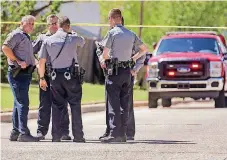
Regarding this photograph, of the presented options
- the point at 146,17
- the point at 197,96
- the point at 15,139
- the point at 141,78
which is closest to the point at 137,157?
the point at 15,139

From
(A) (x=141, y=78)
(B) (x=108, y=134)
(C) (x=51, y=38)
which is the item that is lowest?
(A) (x=141, y=78)

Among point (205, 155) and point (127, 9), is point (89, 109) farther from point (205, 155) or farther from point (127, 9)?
point (127, 9)

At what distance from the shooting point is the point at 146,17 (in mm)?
55125

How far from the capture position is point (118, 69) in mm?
14969

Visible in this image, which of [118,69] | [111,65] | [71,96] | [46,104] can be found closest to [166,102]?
[46,104]

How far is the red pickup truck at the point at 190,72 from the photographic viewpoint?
24422mm

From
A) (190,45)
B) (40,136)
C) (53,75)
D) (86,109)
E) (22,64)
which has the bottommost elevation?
(86,109)

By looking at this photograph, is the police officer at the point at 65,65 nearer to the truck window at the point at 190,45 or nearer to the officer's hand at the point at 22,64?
the officer's hand at the point at 22,64

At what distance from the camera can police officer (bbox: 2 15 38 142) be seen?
15.6 meters

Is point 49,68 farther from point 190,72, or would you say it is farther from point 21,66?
point 190,72

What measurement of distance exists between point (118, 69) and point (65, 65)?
0.79 metres

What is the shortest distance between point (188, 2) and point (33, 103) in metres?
24.1

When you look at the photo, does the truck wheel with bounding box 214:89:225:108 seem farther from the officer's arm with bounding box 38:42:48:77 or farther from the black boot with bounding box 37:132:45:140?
the officer's arm with bounding box 38:42:48:77

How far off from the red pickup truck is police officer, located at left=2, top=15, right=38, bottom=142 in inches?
363
